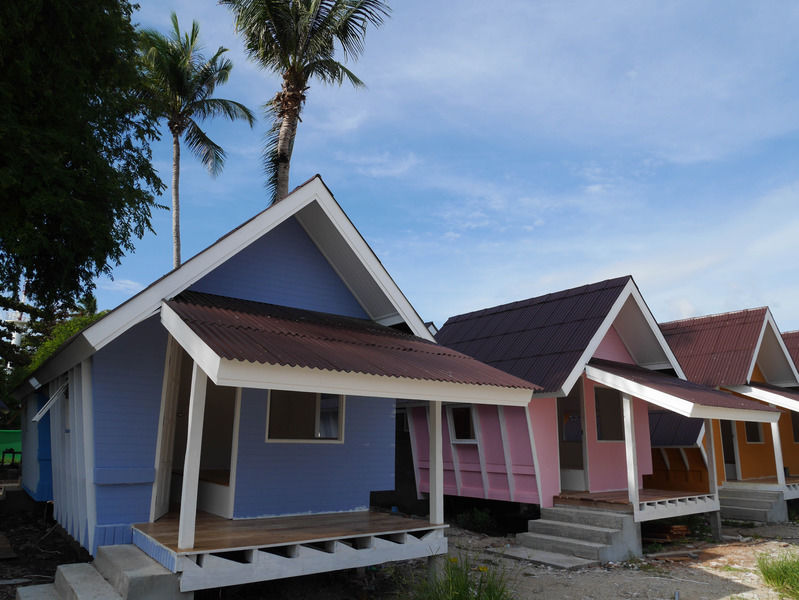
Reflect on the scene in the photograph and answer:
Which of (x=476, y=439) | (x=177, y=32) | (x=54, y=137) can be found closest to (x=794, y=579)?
(x=476, y=439)

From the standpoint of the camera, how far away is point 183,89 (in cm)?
2331

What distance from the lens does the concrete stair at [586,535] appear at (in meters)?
9.63

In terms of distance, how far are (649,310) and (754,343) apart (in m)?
5.11

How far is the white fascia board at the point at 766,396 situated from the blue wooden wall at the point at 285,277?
11565mm

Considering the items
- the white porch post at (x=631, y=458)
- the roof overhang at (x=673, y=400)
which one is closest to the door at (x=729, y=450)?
the roof overhang at (x=673, y=400)

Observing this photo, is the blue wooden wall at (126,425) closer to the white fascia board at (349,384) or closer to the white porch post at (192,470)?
the white porch post at (192,470)

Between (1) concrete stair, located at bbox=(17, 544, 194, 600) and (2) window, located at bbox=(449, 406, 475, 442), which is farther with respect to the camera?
(2) window, located at bbox=(449, 406, 475, 442)

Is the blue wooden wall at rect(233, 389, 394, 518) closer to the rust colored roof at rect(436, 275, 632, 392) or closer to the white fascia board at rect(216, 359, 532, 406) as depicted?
the white fascia board at rect(216, 359, 532, 406)

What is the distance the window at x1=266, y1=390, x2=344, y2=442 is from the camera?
9.41m

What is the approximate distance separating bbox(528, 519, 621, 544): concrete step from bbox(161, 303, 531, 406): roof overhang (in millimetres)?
3881

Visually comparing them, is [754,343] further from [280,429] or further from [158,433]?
[158,433]

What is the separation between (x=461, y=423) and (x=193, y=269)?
794 cm

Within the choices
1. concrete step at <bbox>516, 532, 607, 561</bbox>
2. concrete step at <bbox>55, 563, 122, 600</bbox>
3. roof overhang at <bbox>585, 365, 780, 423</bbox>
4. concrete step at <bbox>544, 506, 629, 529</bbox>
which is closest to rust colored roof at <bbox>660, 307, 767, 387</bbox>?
roof overhang at <bbox>585, 365, 780, 423</bbox>

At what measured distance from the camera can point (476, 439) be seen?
41.2 feet
